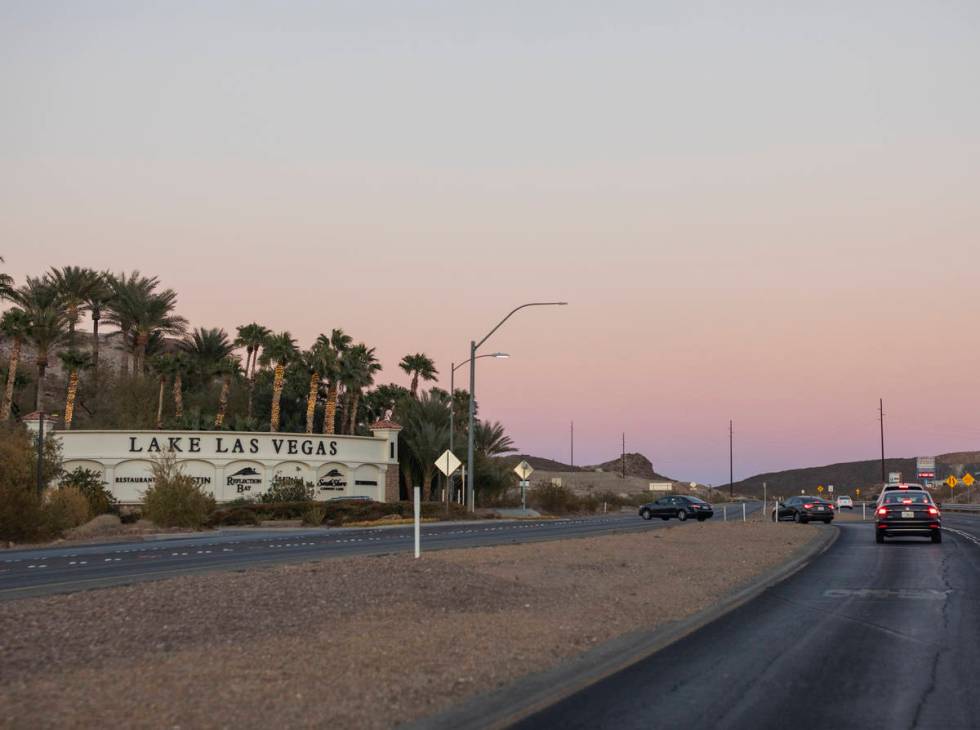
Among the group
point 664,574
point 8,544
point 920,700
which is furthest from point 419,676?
point 8,544

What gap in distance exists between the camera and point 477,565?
2278 cm

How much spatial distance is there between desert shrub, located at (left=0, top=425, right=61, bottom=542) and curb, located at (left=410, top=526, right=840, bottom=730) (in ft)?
91.4

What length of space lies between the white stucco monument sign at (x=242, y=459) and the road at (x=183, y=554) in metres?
18.3

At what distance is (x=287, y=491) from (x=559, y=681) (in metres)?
51.7

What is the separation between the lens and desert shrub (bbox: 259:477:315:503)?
2386 inches

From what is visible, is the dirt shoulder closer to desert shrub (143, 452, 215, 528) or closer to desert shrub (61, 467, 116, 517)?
desert shrub (143, 452, 215, 528)

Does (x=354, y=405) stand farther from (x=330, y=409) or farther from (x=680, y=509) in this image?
(x=680, y=509)

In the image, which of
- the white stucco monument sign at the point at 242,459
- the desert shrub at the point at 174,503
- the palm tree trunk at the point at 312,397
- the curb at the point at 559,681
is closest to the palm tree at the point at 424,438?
the white stucco monument sign at the point at 242,459

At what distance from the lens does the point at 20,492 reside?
123 ft

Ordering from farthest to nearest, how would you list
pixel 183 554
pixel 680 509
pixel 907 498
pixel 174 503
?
pixel 680 509, pixel 174 503, pixel 907 498, pixel 183 554

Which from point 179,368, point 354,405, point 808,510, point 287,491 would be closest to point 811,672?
point 808,510

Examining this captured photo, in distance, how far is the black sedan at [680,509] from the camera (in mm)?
66062

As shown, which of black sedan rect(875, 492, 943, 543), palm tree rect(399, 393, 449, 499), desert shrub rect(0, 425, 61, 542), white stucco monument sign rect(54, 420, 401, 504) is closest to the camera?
black sedan rect(875, 492, 943, 543)

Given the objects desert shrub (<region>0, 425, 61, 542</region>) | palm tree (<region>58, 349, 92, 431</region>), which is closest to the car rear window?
desert shrub (<region>0, 425, 61, 542</region>)
